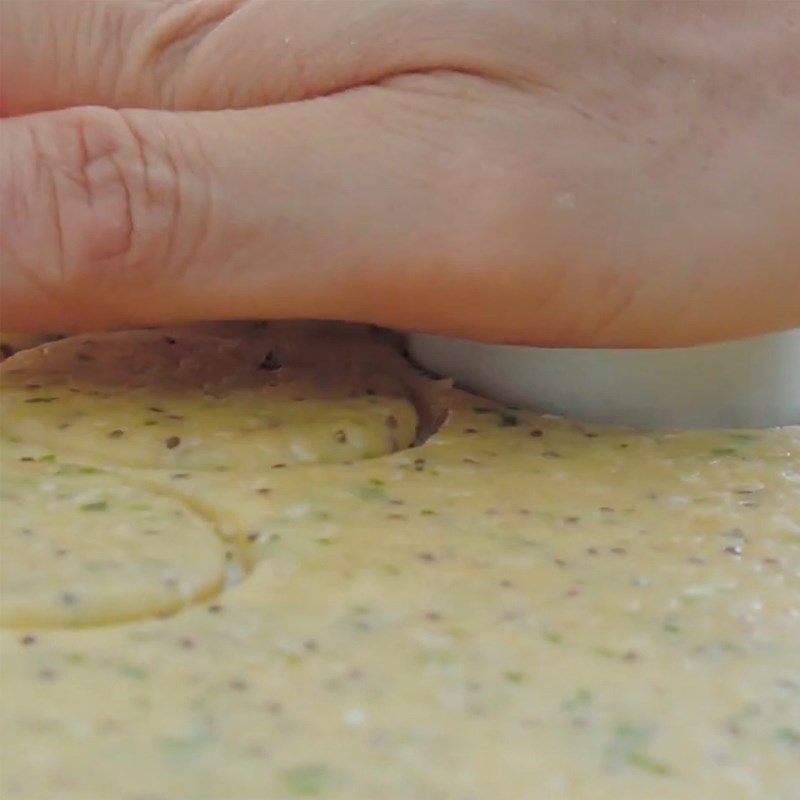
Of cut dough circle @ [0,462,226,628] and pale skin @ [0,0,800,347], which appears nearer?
cut dough circle @ [0,462,226,628]

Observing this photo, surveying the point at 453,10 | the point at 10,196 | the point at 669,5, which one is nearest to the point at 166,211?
the point at 10,196

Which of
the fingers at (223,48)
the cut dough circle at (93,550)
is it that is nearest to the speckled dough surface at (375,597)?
the cut dough circle at (93,550)

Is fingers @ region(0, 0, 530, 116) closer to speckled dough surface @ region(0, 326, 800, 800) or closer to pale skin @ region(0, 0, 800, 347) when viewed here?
pale skin @ region(0, 0, 800, 347)

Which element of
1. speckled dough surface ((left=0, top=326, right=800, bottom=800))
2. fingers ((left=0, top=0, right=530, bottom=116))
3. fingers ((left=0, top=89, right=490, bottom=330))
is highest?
fingers ((left=0, top=0, right=530, bottom=116))

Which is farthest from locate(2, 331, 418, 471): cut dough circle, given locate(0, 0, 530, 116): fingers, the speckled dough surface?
locate(0, 0, 530, 116): fingers

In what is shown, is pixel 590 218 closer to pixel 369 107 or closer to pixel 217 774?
pixel 369 107

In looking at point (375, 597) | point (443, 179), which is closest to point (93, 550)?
point (375, 597)
